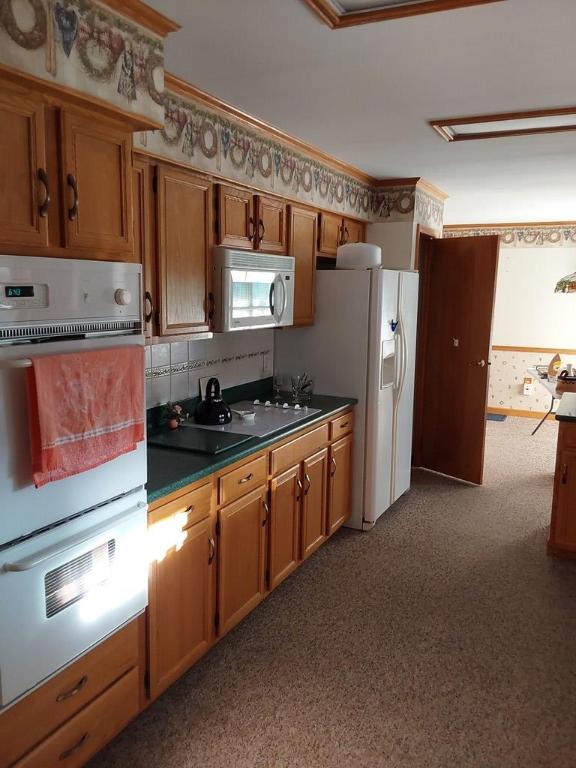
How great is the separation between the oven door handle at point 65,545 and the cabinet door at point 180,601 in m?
0.22

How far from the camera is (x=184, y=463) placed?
97.6 inches

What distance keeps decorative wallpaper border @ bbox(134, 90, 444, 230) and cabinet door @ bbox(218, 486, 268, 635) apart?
1.55 meters

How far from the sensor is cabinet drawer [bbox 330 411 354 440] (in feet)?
12.1

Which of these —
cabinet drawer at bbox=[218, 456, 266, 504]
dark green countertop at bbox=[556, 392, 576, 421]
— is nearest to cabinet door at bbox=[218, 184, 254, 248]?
cabinet drawer at bbox=[218, 456, 266, 504]

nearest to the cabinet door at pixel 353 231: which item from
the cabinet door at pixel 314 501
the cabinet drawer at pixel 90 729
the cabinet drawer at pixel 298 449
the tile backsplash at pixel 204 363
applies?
the tile backsplash at pixel 204 363

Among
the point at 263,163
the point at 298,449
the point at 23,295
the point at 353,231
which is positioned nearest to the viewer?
the point at 23,295

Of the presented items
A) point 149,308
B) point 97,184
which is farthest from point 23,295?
point 149,308

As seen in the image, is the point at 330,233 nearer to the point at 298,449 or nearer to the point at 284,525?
the point at 298,449

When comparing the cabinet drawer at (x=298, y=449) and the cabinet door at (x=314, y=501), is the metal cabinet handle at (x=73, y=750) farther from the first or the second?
the cabinet door at (x=314, y=501)

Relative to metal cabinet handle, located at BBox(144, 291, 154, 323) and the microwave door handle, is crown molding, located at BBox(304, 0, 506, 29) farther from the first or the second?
the microwave door handle

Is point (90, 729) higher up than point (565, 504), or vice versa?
point (565, 504)

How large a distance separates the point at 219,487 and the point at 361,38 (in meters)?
1.76

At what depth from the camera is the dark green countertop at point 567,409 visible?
3611 millimetres

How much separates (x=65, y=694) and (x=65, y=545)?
0.48m
